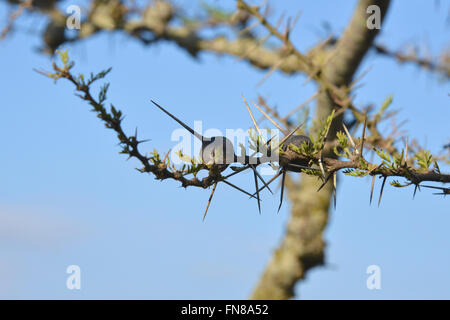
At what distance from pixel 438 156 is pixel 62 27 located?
4.29 metres

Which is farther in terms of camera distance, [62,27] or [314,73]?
[62,27]

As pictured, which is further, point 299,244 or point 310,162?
point 299,244

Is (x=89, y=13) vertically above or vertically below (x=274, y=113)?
above

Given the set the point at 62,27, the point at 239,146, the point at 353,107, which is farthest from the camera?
the point at 62,27

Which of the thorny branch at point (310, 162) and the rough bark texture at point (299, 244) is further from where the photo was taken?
the rough bark texture at point (299, 244)

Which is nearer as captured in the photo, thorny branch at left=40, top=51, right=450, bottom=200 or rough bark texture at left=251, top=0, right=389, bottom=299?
thorny branch at left=40, top=51, right=450, bottom=200

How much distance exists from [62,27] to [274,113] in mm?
3710

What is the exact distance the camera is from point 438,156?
1938 millimetres
